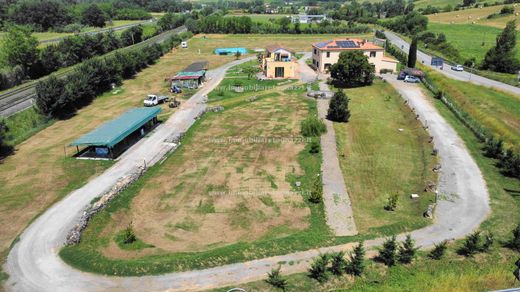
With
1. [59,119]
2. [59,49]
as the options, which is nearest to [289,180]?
[59,119]

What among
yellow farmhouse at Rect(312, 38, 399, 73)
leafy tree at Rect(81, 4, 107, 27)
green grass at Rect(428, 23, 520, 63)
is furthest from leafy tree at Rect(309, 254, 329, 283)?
leafy tree at Rect(81, 4, 107, 27)

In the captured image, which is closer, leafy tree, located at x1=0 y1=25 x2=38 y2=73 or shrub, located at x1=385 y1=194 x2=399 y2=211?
shrub, located at x1=385 y1=194 x2=399 y2=211

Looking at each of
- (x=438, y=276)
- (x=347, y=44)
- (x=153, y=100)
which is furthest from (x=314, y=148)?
(x=347, y=44)

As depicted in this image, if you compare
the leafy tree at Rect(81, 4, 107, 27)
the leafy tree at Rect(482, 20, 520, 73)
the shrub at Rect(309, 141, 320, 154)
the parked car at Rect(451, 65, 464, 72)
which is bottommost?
the shrub at Rect(309, 141, 320, 154)

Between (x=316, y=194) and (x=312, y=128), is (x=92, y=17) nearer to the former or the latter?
(x=312, y=128)

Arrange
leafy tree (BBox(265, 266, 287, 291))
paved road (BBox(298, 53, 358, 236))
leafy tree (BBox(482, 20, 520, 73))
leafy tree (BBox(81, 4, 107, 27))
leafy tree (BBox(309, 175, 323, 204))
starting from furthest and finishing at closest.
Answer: leafy tree (BBox(81, 4, 107, 27)) < leafy tree (BBox(482, 20, 520, 73)) < leafy tree (BBox(309, 175, 323, 204)) < paved road (BBox(298, 53, 358, 236)) < leafy tree (BBox(265, 266, 287, 291))

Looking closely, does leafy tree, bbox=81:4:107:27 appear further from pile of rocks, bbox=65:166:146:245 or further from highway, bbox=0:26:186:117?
pile of rocks, bbox=65:166:146:245

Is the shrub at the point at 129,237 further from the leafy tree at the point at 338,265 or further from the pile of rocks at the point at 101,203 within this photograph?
the leafy tree at the point at 338,265

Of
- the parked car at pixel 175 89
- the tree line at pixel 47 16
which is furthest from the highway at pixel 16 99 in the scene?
the tree line at pixel 47 16
